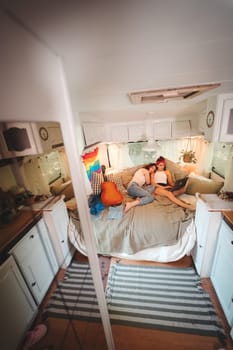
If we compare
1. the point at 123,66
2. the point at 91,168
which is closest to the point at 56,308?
the point at 123,66

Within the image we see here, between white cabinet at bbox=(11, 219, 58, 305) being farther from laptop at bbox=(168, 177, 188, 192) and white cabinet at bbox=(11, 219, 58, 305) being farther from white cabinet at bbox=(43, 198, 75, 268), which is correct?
laptop at bbox=(168, 177, 188, 192)

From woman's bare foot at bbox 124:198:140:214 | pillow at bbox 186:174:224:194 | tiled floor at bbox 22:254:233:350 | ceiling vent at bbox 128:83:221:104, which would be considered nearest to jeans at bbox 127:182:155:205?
woman's bare foot at bbox 124:198:140:214

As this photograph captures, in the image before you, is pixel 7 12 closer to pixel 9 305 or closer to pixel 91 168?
pixel 9 305

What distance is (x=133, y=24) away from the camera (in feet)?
1.32

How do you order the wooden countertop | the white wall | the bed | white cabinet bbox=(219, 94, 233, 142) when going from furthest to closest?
the bed → white cabinet bbox=(219, 94, 233, 142) → the wooden countertop → the white wall

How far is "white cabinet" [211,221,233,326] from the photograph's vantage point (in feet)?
4.06

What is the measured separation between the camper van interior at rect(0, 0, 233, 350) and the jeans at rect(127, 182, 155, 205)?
2.6 inches

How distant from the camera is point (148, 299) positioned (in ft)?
4.95

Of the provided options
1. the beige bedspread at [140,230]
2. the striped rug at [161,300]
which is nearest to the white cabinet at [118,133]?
the beige bedspread at [140,230]

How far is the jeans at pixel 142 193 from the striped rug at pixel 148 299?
35.4 inches

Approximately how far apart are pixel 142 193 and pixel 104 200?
2.10ft

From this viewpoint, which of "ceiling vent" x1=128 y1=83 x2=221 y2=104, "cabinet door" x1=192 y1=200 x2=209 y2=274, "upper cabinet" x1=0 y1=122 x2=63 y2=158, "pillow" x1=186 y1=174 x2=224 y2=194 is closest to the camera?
"upper cabinet" x1=0 y1=122 x2=63 y2=158

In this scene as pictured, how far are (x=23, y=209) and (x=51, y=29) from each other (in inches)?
28.2

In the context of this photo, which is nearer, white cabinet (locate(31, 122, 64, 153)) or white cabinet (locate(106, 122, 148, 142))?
white cabinet (locate(31, 122, 64, 153))
